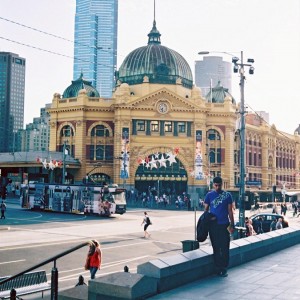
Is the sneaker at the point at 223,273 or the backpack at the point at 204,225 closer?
the backpack at the point at 204,225

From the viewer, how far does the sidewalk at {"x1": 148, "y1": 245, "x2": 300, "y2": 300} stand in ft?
27.1

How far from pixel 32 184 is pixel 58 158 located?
2292 cm

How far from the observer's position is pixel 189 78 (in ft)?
286

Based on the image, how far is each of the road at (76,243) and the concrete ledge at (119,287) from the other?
17.3 ft

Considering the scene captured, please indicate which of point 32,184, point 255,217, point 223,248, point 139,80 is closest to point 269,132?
point 139,80

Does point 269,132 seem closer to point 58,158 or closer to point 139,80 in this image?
point 139,80

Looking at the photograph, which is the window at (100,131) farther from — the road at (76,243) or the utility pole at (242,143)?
the utility pole at (242,143)

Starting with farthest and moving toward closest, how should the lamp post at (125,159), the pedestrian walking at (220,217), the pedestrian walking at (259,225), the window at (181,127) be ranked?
the window at (181,127), the lamp post at (125,159), the pedestrian walking at (259,225), the pedestrian walking at (220,217)

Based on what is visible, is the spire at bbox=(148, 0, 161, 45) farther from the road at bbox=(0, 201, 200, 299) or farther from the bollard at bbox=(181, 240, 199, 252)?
the bollard at bbox=(181, 240, 199, 252)

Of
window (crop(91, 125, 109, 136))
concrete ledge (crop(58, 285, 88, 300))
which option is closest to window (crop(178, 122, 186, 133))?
window (crop(91, 125, 109, 136))

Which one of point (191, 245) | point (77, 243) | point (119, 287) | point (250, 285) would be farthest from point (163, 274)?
point (77, 243)

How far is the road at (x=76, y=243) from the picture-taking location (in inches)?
742

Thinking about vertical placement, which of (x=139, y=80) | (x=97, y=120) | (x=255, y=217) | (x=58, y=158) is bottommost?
(x=255, y=217)

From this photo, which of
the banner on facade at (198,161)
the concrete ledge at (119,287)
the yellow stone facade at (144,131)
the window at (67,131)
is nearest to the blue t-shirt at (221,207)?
the concrete ledge at (119,287)
